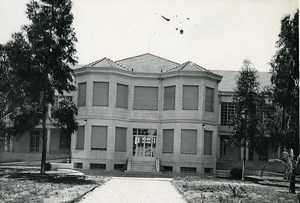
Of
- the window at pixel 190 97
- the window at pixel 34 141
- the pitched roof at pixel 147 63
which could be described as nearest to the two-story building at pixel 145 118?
the window at pixel 190 97

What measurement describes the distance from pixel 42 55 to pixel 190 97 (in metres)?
13.2

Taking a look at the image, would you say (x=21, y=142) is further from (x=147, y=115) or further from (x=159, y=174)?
(x=159, y=174)

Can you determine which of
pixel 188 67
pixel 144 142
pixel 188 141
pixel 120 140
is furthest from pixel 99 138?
pixel 188 67

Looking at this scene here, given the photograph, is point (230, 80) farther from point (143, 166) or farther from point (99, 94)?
point (99, 94)

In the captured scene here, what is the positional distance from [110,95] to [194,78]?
7.09 metres

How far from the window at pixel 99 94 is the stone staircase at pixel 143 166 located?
5.52m

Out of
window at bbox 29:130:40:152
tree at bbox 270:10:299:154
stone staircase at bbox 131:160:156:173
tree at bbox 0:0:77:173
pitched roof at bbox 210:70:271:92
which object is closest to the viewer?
tree at bbox 270:10:299:154

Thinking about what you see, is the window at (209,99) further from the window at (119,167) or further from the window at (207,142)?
the window at (119,167)

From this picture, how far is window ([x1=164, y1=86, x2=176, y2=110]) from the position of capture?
35.2 m

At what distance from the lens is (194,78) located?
34688 millimetres

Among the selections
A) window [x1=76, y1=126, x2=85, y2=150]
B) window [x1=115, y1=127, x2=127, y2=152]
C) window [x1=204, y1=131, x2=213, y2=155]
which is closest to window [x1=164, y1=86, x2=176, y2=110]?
window [x1=204, y1=131, x2=213, y2=155]

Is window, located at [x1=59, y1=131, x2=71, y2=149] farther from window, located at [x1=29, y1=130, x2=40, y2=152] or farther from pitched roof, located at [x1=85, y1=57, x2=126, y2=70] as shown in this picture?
pitched roof, located at [x1=85, y1=57, x2=126, y2=70]

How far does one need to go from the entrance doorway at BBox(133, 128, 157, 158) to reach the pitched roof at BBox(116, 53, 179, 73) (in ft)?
17.8


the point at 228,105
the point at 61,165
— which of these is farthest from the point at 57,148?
the point at 228,105
